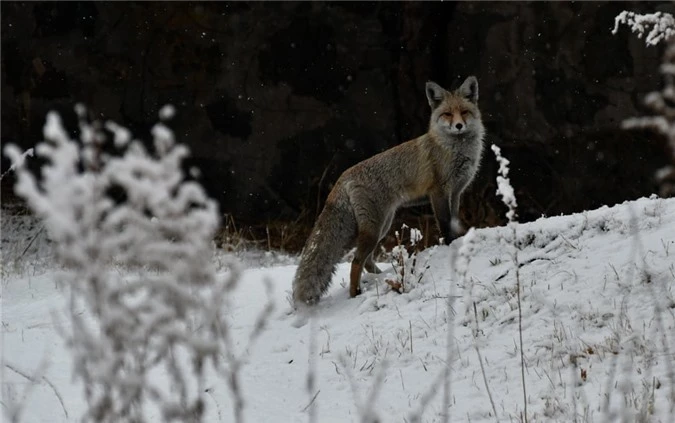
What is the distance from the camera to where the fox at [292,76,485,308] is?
21.8 ft

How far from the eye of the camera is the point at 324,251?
6641mm

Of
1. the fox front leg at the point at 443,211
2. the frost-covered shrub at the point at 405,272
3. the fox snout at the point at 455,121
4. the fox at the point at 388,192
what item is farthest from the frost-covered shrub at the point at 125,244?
the fox snout at the point at 455,121

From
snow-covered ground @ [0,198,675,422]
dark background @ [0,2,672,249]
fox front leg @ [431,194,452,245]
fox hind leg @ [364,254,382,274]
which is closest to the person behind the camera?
snow-covered ground @ [0,198,675,422]

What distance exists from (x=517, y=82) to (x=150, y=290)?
1071 cm

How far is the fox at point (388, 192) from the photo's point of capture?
6645mm

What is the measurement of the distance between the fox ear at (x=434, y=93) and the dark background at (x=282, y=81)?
481 cm

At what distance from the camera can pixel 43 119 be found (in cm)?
1285

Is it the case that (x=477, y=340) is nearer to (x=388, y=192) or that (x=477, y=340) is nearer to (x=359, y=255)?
(x=359, y=255)

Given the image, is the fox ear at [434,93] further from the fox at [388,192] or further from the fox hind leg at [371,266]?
the fox hind leg at [371,266]

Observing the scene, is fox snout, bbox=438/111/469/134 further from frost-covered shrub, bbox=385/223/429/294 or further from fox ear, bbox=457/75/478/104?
frost-covered shrub, bbox=385/223/429/294

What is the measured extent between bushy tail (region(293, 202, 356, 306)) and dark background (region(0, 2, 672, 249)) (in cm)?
524

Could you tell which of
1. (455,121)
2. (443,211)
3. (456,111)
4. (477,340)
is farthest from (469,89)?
(477,340)

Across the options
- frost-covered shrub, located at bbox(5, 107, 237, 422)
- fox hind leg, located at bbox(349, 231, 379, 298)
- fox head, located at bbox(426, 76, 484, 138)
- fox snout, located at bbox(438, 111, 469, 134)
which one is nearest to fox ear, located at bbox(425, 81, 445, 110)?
fox head, located at bbox(426, 76, 484, 138)

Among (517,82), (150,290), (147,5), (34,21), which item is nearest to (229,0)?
(147,5)
